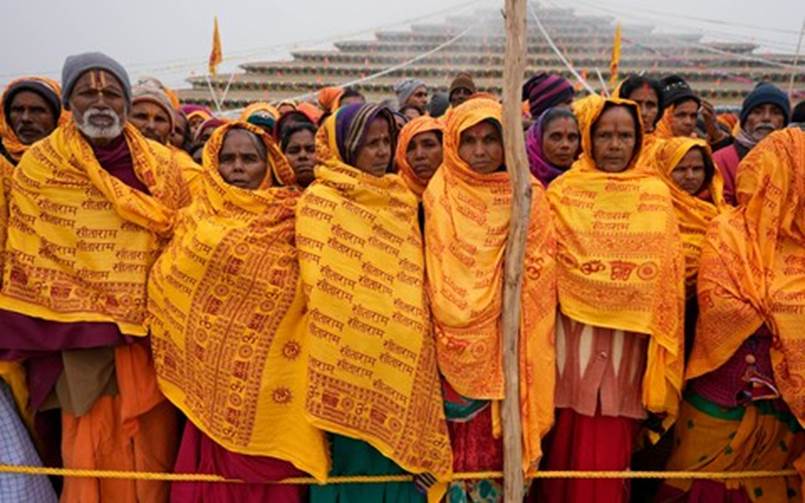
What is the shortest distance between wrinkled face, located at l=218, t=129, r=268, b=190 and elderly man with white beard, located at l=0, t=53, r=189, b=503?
345 mm

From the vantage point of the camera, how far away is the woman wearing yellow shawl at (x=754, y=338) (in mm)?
2580

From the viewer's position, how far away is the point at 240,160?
265cm

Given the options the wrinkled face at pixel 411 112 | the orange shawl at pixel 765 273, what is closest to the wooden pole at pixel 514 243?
the orange shawl at pixel 765 273

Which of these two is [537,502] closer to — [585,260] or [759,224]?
[585,260]

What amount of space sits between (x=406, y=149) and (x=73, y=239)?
1.59 meters

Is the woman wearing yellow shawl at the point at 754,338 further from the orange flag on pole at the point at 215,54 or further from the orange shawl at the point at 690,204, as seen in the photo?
the orange flag on pole at the point at 215,54

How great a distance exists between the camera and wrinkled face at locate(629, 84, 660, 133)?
4262mm

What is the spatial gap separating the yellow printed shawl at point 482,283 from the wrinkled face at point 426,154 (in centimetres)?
44

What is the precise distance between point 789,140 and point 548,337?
51.5 inches

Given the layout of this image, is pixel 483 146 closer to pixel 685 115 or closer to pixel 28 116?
pixel 28 116

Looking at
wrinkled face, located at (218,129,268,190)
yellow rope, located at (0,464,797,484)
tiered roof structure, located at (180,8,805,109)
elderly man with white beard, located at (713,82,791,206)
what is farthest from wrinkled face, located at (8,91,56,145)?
tiered roof structure, located at (180,8,805,109)

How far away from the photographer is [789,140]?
2627mm

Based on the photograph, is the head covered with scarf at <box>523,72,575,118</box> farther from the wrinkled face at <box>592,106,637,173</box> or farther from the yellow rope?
the yellow rope

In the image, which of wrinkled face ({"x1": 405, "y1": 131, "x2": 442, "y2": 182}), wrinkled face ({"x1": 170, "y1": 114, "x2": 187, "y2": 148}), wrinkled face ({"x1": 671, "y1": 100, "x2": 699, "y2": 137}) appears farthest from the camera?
wrinkled face ({"x1": 671, "y1": 100, "x2": 699, "y2": 137})
